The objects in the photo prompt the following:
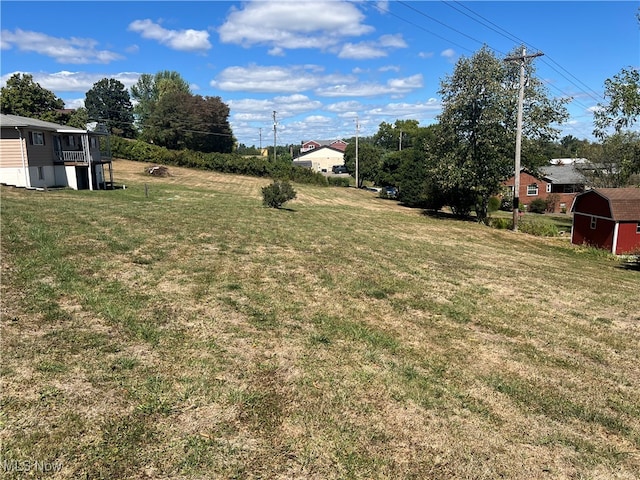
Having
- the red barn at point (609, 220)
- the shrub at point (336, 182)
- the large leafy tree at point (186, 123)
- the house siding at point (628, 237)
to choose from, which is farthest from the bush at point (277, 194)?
the large leafy tree at point (186, 123)

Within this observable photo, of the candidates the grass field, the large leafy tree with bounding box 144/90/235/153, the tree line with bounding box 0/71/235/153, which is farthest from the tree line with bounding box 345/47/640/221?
the large leafy tree with bounding box 144/90/235/153

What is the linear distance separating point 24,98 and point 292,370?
70761 mm

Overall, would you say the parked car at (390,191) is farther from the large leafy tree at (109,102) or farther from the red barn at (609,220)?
the large leafy tree at (109,102)

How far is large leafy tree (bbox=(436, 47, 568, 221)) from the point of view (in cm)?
3083

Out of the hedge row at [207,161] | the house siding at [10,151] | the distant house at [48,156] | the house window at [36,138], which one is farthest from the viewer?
the hedge row at [207,161]

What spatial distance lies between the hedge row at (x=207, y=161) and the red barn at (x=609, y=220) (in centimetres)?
3748

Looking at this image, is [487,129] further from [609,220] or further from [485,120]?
[609,220]

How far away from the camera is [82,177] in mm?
33156

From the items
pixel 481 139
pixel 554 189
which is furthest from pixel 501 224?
pixel 554 189

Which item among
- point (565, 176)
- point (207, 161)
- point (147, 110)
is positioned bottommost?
→ point (565, 176)

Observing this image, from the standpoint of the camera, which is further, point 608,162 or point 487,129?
point 608,162

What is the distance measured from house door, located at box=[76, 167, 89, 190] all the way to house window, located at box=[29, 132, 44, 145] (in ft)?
10.4

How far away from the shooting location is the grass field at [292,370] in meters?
4.12

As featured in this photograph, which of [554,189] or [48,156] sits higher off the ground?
[48,156]
